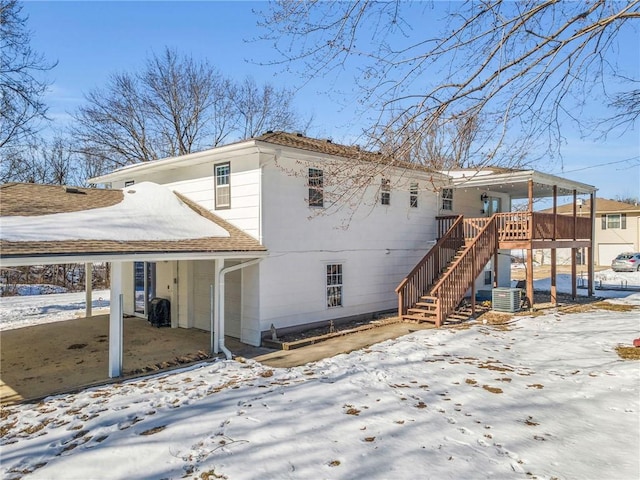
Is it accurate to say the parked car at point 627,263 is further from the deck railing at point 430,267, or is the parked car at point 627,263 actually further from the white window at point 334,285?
the white window at point 334,285

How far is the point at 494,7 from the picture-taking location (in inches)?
191

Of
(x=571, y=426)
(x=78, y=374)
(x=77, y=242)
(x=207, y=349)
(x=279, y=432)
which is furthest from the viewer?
(x=207, y=349)

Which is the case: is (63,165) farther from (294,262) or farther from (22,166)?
(294,262)

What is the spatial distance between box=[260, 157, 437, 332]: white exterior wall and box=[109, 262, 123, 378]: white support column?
10.6 ft

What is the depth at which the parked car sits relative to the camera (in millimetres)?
28656

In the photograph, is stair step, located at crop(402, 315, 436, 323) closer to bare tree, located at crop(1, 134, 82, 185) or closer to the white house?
the white house

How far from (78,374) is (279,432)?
5233 millimetres

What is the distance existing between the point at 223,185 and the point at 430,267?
7.01 metres

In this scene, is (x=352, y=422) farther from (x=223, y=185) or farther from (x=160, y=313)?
(x=160, y=313)

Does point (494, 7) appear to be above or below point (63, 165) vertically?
below

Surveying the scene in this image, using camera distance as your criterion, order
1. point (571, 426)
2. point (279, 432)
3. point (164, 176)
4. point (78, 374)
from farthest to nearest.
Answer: point (164, 176) < point (78, 374) < point (571, 426) < point (279, 432)

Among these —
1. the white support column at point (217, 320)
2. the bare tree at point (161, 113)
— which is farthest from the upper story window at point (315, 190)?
the bare tree at point (161, 113)

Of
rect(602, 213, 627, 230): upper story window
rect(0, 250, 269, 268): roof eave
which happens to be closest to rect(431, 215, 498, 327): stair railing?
rect(0, 250, 269, 268): roof eave

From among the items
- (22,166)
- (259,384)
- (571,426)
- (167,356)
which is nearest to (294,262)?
(167,356)
